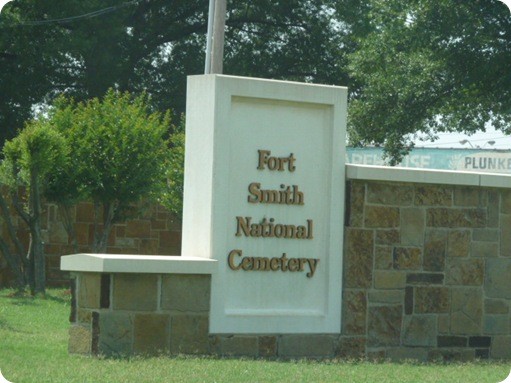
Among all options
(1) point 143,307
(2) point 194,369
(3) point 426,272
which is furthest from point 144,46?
(2) point 194,369

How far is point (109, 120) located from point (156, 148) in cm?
99

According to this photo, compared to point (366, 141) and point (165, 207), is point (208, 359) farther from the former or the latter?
point (366, 141)

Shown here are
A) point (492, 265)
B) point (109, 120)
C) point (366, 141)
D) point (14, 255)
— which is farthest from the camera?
point (366, 141)

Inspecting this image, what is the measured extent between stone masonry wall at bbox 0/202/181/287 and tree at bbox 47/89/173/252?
1.88 meters

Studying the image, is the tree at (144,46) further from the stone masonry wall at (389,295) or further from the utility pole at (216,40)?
the stone masonry wall at (389,295)

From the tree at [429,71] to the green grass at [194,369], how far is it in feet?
55.3

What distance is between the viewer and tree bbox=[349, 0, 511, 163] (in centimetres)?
2800

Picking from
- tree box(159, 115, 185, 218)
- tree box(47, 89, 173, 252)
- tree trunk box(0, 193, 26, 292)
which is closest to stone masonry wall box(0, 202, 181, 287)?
tree box(159, 115, 185, 218)

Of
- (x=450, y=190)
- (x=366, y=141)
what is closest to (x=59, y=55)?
(x=366, y=141)

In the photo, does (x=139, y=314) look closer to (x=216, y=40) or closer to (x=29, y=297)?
(x=216, y=40)

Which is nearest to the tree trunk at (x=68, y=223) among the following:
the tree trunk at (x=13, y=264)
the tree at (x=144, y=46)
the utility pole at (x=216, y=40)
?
the tree trunk at (x=13, y=264)

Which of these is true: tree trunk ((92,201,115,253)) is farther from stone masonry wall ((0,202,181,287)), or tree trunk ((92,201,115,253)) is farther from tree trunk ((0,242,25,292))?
tree trunk ((0,242,25,292))

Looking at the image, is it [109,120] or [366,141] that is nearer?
[109,120]

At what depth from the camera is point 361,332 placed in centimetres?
1204
